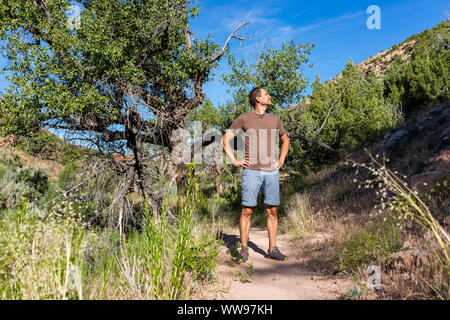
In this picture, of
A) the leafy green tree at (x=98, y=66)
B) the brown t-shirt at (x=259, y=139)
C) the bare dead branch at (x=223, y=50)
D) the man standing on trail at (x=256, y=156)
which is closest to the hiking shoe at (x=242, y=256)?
the man standing on trail at (x=256, y=156)

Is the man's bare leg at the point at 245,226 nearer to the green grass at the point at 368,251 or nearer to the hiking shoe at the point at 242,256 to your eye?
the hiking shoe at the point at 242,256

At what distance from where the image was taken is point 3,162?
364 inches

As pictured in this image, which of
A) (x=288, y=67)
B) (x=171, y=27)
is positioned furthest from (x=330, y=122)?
(x=171, y=27)

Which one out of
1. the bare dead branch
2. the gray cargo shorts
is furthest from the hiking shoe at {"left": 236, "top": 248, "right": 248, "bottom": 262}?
the bare dead branch

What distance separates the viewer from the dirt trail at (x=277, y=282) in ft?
9.70

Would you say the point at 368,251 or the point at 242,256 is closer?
the point at 368,251

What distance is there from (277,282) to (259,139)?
1834 mm

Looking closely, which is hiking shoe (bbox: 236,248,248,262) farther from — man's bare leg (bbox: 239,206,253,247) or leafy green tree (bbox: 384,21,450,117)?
leafy green tree (bbox: 384,21,450,117)

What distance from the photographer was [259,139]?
13.2ft

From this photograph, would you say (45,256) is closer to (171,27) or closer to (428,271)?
(428,271)

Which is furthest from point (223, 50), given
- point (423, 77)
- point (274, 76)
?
point (423, 77)

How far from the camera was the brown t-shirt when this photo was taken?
4039 mm

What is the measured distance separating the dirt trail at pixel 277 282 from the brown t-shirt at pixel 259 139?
138 cm

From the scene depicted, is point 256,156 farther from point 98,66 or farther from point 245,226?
point 98,66
